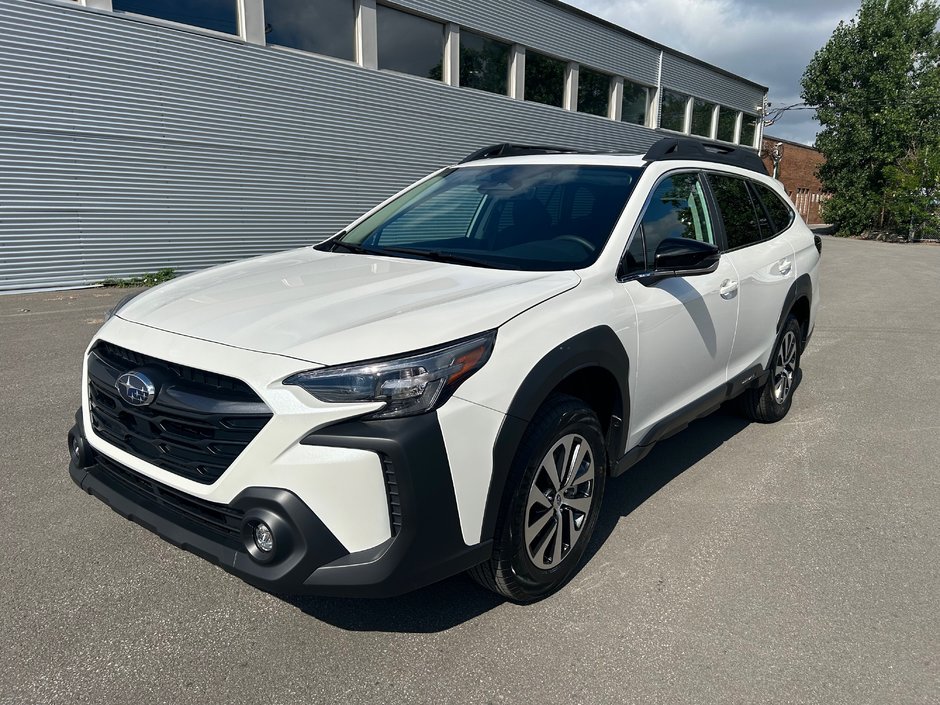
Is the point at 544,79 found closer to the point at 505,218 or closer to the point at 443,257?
the point at 505,218

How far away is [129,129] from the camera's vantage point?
10258 mm

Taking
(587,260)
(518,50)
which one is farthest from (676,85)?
(587,260)

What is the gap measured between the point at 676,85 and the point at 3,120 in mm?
19867

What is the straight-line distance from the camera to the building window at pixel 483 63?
1520 cm

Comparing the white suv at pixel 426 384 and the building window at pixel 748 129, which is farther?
the building window at pixel 748 129

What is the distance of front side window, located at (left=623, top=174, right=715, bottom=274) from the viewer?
316 centimetres

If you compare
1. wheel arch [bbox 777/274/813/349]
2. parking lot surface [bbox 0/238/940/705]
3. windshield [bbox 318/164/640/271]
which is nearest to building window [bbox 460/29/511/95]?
wheel arch [bbox 777/274/813/349]

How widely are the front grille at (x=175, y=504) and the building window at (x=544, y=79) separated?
634 inches

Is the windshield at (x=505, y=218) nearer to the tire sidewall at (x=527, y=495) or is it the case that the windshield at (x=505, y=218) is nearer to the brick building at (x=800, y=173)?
the tire sidewall at (x=527, y=495)

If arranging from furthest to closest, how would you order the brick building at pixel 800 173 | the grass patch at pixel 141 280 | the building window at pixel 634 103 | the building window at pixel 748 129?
1. the brick building at pixel 800 173
2. the building window at pixel 748 129
3. the building window at pixel 634 103
4. the grass patch at pixel 141 280

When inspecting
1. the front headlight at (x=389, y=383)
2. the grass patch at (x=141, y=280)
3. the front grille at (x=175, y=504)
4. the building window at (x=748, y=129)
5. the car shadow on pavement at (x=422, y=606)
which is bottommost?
the grass patch at (x=141, y=280)

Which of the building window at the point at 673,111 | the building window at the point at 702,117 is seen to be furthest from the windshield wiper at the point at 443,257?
the building window at the point at 702,117

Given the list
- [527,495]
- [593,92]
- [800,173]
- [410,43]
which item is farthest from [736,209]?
[800,173]

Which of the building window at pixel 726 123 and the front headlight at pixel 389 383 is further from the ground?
the building window at pixel 726 123
